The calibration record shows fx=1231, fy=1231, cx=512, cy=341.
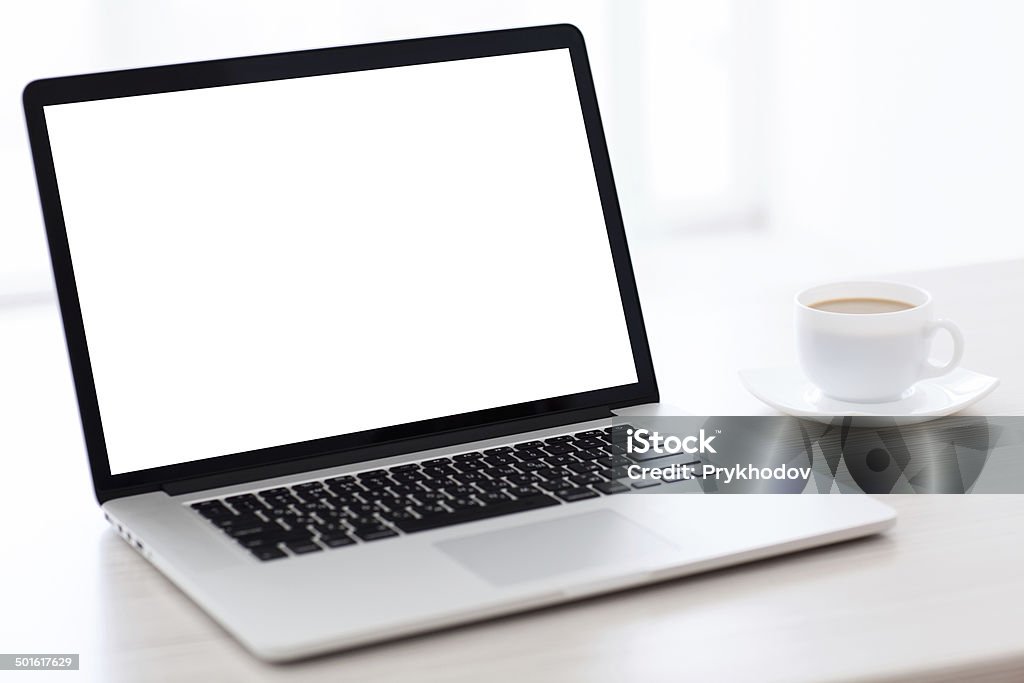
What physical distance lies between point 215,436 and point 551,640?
315 millimetres

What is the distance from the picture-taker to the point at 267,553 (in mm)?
699

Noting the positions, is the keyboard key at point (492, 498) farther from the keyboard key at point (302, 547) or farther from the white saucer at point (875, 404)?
the white saucer at point (875, 404)

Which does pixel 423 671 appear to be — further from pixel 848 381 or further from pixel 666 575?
pixel 848 381

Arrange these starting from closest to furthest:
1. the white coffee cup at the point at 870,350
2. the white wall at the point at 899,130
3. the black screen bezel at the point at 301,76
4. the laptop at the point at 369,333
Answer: the laptop at the point at 369,333
the black screen bezel at the point at 301,76
the white coffee cup at the point at 870,350
the white wall at the point at 899,130

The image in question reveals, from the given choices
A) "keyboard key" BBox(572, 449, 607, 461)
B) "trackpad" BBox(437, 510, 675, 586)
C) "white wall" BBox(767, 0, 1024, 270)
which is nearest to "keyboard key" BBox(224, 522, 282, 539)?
"trackpad" BBox(437, 510, 675, 586)

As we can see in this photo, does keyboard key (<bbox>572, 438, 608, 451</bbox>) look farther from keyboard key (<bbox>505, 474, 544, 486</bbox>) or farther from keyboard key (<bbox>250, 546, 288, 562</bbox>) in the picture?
keyboard key (<bbox>250, 546, 288, 562</bbox>)

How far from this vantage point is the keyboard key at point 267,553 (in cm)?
70

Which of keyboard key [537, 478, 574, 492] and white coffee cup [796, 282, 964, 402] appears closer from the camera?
keyboard key [537, 478, 574, 492]

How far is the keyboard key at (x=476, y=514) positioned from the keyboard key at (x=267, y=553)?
0.07 meters

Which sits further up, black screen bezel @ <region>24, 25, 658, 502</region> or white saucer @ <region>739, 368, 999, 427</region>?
black screen bezel @ <region>24, 25, 658, 502</region>

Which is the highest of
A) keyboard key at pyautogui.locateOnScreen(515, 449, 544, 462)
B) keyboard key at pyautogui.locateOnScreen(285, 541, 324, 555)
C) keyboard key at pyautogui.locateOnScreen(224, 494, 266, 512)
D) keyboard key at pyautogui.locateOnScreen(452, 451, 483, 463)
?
keyboard key at pyautogui.locateOnScreen(224, 494, 266, 512)

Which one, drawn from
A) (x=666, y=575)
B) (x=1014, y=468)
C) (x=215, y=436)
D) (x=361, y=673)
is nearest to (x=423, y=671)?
(x=361, y=673)

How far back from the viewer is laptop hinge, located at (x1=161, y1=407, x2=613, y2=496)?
81 centimetres

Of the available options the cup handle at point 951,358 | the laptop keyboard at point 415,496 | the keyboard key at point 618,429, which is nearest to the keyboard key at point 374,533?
the laptop keyboard at point 415,496
